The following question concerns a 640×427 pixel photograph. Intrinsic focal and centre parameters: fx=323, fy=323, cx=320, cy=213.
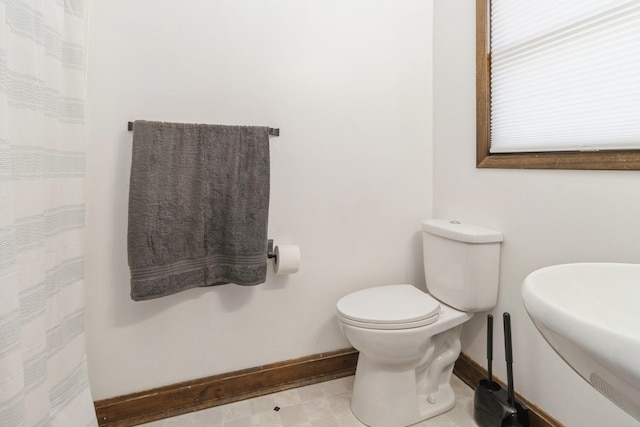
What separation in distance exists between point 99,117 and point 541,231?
1.69 meters

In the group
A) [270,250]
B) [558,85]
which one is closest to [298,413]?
[270,250]

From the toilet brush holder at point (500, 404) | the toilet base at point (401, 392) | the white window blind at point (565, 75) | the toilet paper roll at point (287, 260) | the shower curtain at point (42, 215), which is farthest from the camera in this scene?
the toilet paper roll at point (287, 260)

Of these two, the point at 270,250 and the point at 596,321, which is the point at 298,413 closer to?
the point at 270,250

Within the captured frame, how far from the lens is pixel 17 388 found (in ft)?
2.19

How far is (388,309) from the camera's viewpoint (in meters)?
1.27

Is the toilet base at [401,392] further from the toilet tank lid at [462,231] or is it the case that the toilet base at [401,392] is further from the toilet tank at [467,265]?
the toilet tank lid at [462,231]

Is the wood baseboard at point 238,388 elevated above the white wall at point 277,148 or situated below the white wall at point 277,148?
below

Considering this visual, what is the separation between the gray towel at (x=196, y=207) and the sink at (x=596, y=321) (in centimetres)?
100

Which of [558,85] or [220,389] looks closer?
[558,85]

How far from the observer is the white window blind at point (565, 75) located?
95cm

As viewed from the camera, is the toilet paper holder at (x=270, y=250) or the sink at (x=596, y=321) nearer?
the sink at (x=596, y=321)

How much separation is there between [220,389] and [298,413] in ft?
1.18

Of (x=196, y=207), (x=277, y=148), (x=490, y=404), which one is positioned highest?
(x=277, y=148)

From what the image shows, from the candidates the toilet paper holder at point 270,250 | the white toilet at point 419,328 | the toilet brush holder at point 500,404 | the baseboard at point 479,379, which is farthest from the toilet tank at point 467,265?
the toilet paper holder at point 270,250
